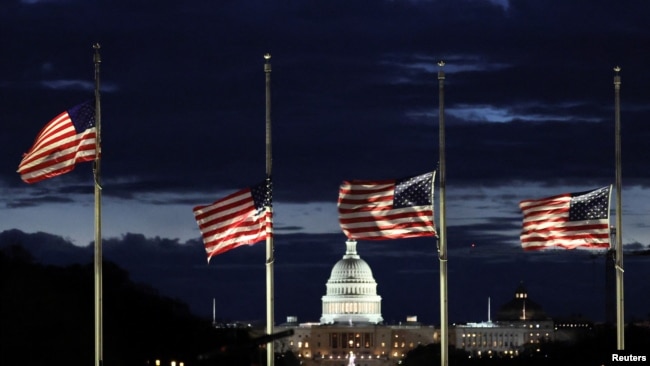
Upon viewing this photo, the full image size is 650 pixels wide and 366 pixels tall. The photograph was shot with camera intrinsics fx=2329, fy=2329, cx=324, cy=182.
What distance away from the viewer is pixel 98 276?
90250 millimetres

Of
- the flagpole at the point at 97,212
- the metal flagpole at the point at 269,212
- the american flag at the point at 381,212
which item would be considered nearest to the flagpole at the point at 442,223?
the american flag at the point at 381,212

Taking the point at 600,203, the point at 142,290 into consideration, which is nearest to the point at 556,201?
the point at 600,203

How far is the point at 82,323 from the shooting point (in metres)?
135

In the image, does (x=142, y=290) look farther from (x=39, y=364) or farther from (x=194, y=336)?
(x=39, y=364)

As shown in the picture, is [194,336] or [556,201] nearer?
[556,201]

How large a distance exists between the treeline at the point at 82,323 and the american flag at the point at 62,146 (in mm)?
18121

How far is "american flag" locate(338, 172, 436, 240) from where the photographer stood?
292ft

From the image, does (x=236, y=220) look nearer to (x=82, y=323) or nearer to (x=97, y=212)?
(x=97, y=212)

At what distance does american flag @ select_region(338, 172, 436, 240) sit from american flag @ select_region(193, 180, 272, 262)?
325 centimetres

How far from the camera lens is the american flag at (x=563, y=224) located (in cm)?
9100

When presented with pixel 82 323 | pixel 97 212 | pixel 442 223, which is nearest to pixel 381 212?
pixel 442 223

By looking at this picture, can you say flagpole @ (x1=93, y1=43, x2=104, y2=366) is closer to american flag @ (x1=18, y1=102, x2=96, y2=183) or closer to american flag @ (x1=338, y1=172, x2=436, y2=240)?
american flag @ (x1=18, y1=102, x2=96, y2=183)

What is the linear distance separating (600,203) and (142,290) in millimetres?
96514

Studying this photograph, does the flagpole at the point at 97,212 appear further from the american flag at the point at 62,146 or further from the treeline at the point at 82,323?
the treeline at the point at 82,323
